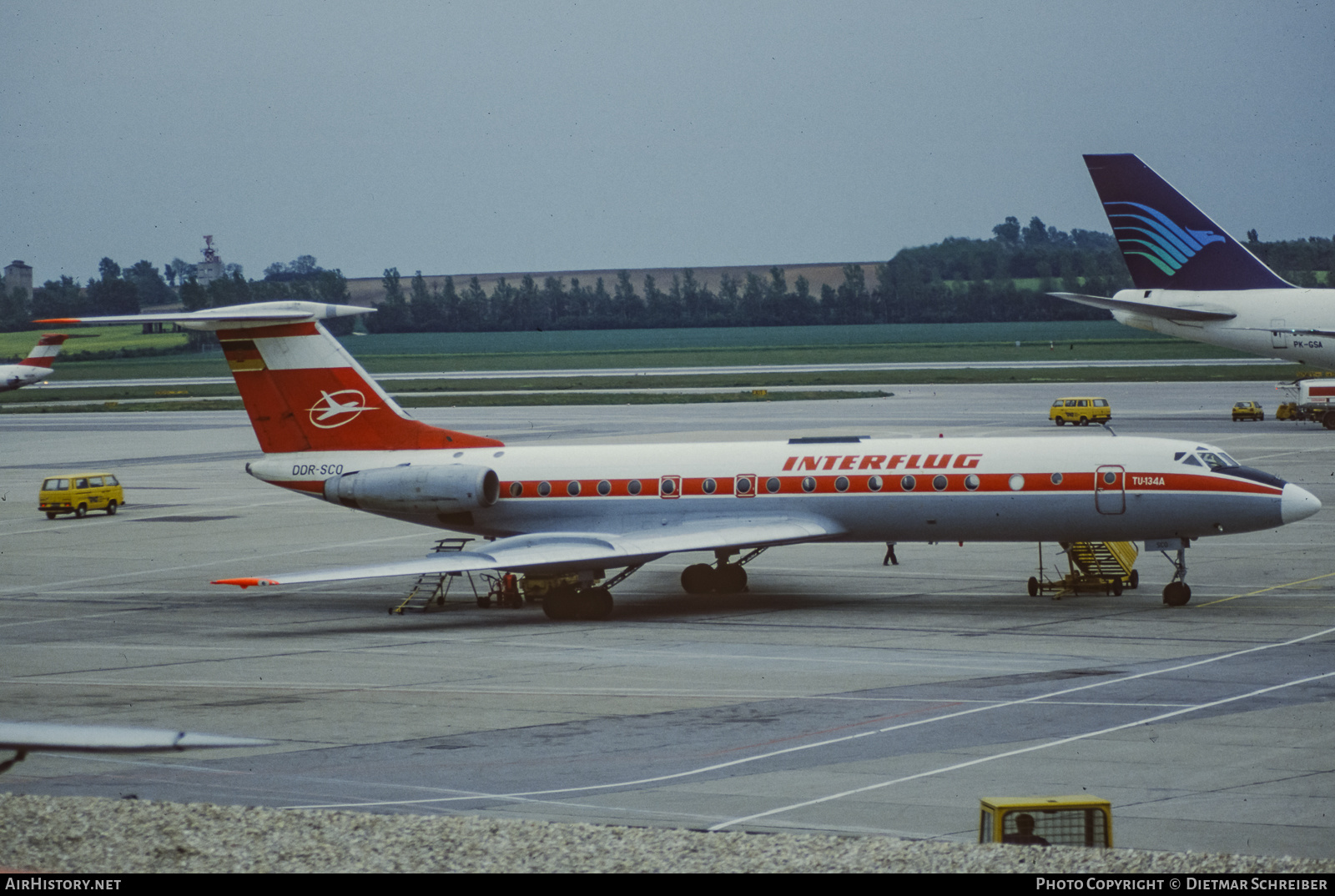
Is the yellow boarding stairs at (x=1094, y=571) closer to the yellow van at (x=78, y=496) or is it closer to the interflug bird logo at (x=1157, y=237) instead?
the yellow van at (x=78, y=496)

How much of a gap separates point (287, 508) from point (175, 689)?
Answer: 27992 millimetres

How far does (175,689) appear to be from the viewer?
24.3 meters

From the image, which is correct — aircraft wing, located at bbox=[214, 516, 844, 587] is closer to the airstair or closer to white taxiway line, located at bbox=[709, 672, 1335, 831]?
the airstair

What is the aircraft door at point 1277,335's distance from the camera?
65.2m

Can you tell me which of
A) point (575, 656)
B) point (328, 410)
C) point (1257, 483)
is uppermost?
point (328, 410)

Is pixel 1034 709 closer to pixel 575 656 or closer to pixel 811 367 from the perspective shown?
pixel 575 656

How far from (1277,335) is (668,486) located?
42.3 m

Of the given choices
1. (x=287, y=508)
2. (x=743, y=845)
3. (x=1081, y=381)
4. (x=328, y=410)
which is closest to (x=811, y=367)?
(x=1081, y=381)

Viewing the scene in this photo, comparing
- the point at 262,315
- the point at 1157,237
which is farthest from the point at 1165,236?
the point at 262,315

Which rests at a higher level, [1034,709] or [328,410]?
[328,410]

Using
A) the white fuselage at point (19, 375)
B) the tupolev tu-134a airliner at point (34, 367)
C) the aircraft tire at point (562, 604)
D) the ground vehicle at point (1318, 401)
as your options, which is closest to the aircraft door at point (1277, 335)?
the ground vehicle at point (1318, 401)

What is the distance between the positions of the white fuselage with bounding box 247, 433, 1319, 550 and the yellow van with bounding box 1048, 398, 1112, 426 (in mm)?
41194

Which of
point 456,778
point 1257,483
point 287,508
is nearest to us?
point 456,778
